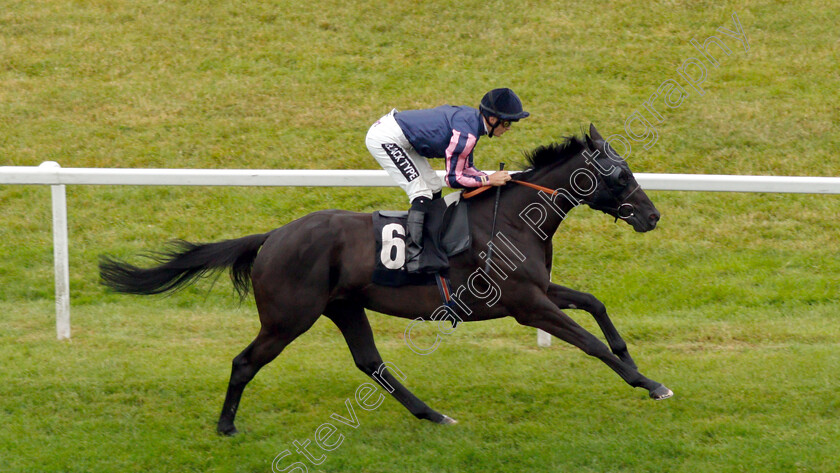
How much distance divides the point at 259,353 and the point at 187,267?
69cm

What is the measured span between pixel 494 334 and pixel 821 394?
213 cm

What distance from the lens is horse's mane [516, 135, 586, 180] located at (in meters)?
4.90

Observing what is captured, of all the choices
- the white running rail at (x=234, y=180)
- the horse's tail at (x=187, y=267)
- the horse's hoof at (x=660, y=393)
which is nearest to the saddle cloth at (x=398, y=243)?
the horse's tail at (x=187, y=267)

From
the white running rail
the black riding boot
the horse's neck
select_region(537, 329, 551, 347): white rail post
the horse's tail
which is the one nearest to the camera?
the black riding boot

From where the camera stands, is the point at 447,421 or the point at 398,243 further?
the point at 447,421

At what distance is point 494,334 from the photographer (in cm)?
632

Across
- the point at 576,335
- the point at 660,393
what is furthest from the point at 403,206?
the point at 660,393

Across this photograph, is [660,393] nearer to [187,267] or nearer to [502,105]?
[502,105]

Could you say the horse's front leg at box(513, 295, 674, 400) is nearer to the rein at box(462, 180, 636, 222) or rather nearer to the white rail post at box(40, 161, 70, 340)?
the rein at box(462, 180, 636, 222)

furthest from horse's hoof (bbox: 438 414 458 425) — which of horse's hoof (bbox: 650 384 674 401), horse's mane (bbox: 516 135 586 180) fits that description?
horse's mane (bbox: 516 135 586 180)

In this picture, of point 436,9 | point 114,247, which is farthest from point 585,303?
point 436,9

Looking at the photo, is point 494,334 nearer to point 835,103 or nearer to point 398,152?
point 398,152

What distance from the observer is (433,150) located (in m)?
4.75

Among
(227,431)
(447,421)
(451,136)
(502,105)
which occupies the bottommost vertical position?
(227,431)
